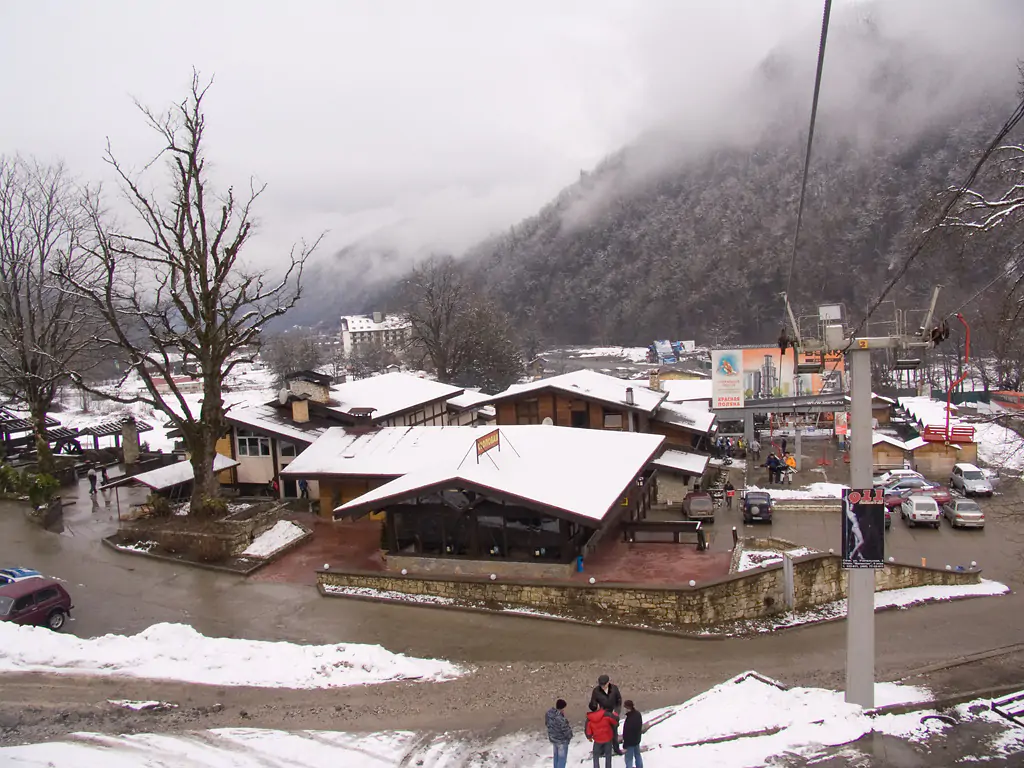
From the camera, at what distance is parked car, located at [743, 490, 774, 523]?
27312 mm

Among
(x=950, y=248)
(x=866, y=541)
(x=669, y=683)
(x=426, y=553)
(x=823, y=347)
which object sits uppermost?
(x=950, y=248)

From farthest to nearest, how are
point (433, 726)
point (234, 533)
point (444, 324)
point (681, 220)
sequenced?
point (681, 220), point (444, 324), point (234, 533), point (433, 726)

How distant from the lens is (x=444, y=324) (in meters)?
63.5

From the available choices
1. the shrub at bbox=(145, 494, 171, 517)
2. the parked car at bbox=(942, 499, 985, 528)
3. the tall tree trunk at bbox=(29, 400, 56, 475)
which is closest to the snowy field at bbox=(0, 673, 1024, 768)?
the shrub at bbox=(145, 494, 171, 517)

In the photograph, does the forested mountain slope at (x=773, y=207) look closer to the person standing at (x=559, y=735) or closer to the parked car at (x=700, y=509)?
the parked car at (x=700, y=509)

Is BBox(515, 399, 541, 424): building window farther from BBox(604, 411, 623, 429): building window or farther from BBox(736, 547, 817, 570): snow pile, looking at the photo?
BBox(736, 547, 817, 570): snow pile

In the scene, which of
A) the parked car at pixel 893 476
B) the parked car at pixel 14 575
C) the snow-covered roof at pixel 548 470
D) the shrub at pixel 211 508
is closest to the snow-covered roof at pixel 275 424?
the shrub at pixel 211 508

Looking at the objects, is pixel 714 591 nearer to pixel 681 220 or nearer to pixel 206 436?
pixel 206 436

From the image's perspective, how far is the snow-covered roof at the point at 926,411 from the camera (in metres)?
43.8

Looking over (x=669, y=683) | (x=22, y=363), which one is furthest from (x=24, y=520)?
(x=669, y=683)

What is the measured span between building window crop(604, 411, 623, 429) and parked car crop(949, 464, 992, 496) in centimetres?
1595

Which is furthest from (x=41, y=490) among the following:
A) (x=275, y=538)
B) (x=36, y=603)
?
(x=36, y=603)

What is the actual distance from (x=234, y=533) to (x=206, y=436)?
3.73 m

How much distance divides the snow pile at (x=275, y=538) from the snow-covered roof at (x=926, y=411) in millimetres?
36367
